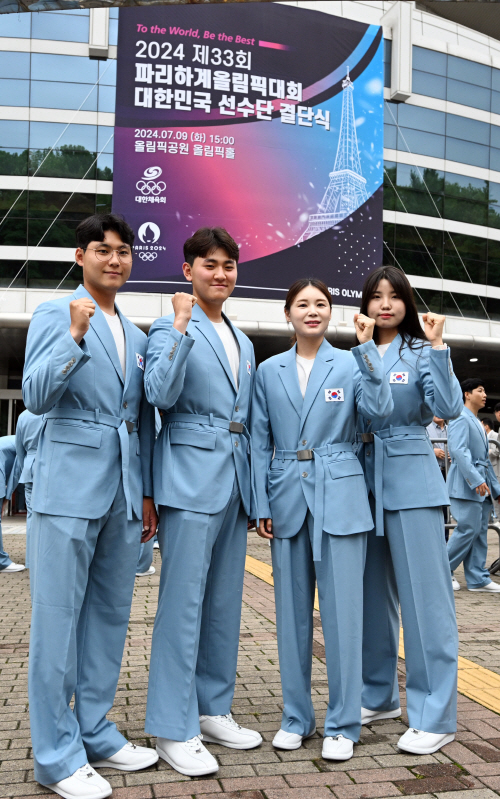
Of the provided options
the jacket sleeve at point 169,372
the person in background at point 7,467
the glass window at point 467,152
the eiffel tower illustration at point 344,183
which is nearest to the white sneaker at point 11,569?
the person in background at point 7,467

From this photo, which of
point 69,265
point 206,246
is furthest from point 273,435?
point 69,265

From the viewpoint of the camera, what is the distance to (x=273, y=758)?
10.8 ft

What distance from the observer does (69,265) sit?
2227 cm

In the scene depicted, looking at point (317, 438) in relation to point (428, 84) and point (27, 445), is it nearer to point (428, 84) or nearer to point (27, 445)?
point (27, 445)

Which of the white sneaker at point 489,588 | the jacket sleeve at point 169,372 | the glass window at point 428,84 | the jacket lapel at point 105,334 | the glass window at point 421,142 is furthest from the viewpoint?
the glass window at point 428,84

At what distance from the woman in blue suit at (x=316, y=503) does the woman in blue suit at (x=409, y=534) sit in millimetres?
189

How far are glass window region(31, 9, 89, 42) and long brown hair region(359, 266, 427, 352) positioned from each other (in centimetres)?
2205

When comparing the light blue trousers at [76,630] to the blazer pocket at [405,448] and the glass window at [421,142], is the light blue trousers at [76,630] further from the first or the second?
the glass window at [421,142]

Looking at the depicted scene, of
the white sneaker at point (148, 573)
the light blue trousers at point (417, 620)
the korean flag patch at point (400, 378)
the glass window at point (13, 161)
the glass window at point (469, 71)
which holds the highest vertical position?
the glass window at point (469, 71)

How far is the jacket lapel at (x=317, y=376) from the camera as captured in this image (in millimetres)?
3584

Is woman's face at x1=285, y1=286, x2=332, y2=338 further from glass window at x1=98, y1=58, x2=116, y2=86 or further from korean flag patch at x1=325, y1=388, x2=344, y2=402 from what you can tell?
glass window at x1=98, y1=58, x2=116, y2=86

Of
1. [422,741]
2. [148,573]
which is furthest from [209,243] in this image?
[148,573]

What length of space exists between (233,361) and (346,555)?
1056 mm

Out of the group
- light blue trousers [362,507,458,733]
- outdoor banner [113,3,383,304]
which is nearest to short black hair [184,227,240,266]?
light blue trousers [362,507,458,733]
